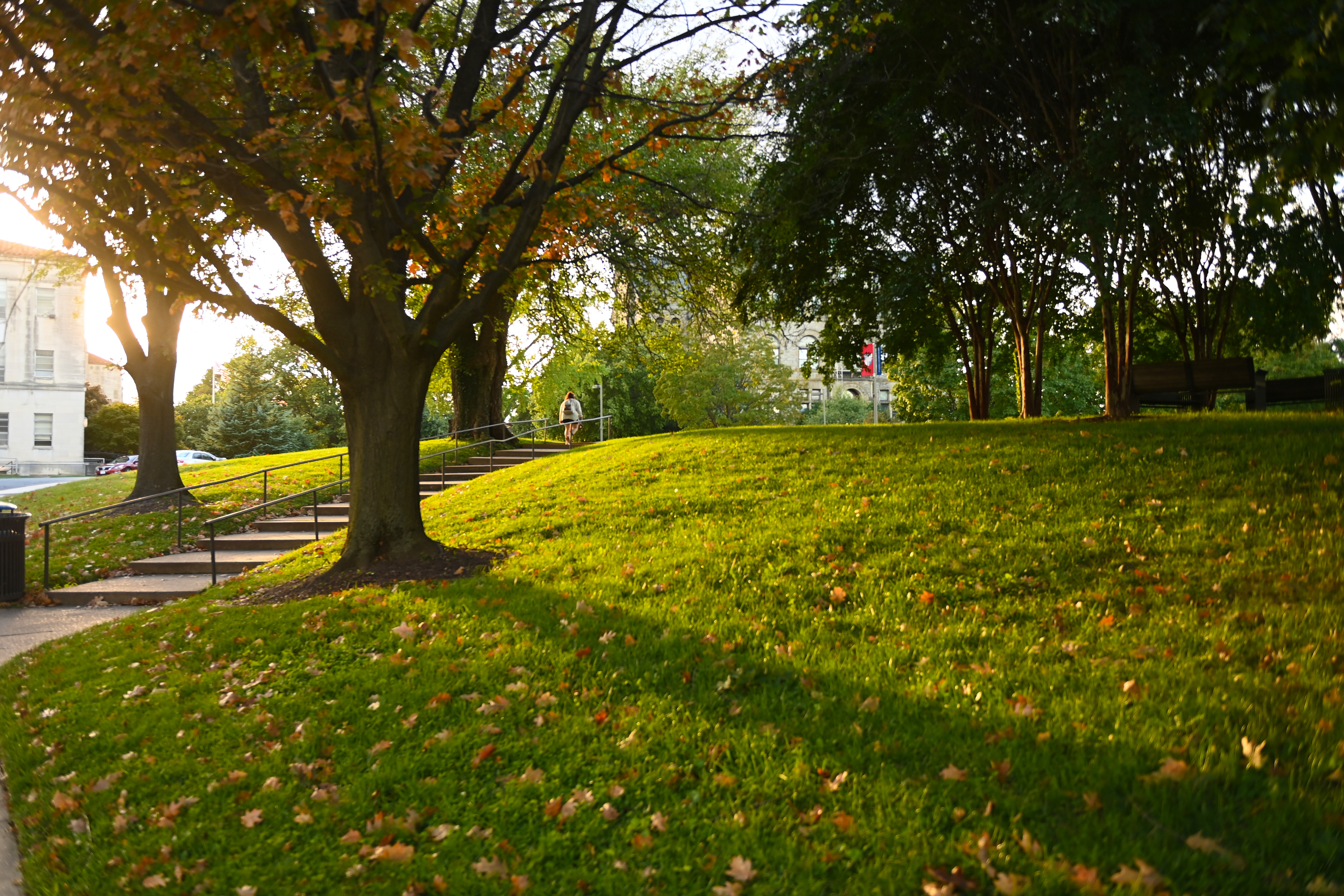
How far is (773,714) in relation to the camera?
4.94 meters

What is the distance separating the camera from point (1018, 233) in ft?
61.6

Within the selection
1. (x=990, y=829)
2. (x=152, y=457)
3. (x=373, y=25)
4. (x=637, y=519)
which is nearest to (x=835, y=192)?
(x=637, y=519)

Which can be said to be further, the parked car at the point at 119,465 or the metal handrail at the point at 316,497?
the parked car at the point at 119,465

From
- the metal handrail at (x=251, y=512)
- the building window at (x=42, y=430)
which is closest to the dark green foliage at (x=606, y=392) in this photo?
the metal handrail at (x=251, y=512)

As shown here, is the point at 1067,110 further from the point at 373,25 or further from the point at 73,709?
the point at 73,709

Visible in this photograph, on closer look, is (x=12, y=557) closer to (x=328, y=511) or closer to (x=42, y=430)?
(x=328, y=511)

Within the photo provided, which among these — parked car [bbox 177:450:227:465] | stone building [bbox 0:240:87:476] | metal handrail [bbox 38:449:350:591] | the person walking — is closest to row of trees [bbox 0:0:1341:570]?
metal handrail [bbox 38:449:350:591]

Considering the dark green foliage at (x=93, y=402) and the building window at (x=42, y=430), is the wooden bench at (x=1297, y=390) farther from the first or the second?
the dark green foliage at (x=93, y=402)

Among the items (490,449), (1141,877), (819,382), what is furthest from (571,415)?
(819,382)

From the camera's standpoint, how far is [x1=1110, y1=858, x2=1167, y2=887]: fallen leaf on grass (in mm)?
3178

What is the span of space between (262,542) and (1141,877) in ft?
45.5

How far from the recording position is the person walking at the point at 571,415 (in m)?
25.4

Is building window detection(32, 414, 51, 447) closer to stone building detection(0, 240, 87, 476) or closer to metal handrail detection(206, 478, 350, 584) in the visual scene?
stone building detection(0, 240, 87, 476)

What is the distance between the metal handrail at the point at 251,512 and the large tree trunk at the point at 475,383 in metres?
6.15
